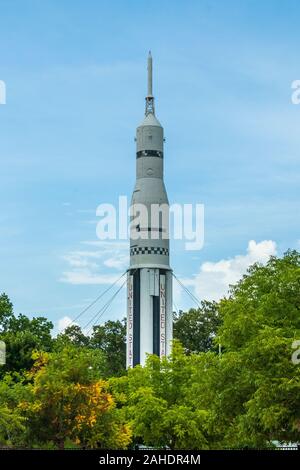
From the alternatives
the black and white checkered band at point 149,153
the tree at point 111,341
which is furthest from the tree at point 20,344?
the tree at point 111,341

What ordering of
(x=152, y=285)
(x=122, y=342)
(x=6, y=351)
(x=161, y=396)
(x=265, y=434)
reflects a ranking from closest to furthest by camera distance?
(x=265, y=434), (x=161, y=396), (x=6, y=351), (x=152, y=285), (x=122, y=342)

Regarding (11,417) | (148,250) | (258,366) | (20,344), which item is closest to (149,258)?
(148,250)

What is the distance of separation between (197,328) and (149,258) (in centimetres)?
2074

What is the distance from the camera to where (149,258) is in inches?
3034

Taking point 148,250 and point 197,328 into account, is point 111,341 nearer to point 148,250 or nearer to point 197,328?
point 197,328

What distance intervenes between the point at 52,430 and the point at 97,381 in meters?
3.21

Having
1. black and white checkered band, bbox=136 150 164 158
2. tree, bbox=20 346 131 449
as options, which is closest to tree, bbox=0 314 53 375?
tree, bbox=20 346 131 449

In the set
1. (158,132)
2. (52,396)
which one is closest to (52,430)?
(52,396)

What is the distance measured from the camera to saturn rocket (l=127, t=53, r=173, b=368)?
76.0 meters

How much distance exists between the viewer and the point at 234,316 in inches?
1638

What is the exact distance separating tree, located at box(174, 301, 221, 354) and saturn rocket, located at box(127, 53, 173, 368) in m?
17.6

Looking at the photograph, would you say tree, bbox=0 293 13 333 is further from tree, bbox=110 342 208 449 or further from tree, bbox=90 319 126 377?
tree, bbox=90 319 126 377
